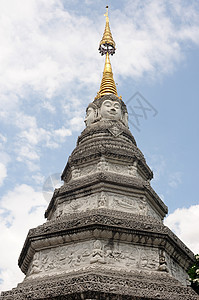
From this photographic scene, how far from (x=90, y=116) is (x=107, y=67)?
516 cm

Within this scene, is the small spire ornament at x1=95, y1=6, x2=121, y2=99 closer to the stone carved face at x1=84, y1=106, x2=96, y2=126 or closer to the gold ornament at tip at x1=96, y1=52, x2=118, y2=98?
the gold ornament at tip at x1=96, y1=52, x2=118, y2=98

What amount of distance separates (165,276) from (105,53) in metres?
16.4

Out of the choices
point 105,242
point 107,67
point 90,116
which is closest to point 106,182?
point 105,242

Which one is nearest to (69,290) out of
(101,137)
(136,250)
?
(136,250)

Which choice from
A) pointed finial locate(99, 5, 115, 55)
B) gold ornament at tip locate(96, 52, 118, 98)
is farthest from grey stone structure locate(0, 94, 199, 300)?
pointed finial locate(99, 5, 115, 55)

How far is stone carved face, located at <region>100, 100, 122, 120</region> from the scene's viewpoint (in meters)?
16.0

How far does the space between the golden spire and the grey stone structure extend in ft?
16.9

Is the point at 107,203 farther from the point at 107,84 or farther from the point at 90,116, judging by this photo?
the point at 107,84

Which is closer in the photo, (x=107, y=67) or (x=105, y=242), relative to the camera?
(x=105, y=242)

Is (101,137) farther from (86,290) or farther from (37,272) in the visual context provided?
(86,290)

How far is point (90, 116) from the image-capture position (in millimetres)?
16453

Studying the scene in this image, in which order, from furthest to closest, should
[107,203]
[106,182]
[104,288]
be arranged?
[106,182] < [107,203] < [104,288]

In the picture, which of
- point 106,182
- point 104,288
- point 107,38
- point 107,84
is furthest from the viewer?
point 107,38

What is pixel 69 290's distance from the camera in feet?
25.1
